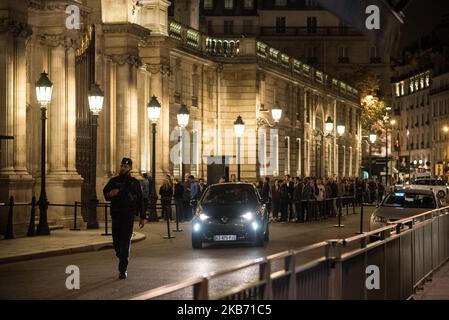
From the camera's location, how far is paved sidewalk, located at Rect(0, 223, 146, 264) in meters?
22.2

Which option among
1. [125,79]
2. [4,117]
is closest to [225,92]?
[125,79]

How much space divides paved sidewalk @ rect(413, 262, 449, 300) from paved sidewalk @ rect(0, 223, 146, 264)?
8.42m

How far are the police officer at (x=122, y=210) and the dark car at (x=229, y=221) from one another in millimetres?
7889

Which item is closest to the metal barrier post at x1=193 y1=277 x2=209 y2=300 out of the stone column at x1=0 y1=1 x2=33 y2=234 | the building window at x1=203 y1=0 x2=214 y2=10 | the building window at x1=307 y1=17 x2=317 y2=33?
the stone column at x1=0 y1=1 x2=33 y2=234

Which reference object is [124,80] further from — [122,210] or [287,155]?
[287,155]

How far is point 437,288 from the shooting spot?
56.7 feet

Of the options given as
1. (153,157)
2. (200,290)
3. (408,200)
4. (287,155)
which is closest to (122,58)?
(153,157)

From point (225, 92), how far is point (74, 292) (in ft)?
137

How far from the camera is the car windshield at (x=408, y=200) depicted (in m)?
26.9

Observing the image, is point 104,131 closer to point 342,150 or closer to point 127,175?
point 127,175

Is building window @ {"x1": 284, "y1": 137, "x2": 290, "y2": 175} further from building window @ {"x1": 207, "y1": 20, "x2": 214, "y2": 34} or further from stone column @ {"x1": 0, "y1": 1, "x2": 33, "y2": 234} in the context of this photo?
building window @ {"x1": 207, "y1": 20, "x2": 214, "y2": 34}

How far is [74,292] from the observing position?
1564 cm

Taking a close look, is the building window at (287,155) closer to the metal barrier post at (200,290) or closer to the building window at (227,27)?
the building window at (227,27)

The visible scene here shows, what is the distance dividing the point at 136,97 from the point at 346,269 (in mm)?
30346
